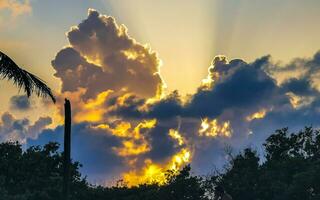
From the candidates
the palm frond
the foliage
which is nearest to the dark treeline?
the foliage

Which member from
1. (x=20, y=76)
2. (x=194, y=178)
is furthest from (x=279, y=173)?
(x=20, y=76)

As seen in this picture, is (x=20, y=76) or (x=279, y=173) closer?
(x=20, y=76)

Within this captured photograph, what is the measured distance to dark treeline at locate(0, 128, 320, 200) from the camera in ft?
191

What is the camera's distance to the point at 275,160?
6359 cm

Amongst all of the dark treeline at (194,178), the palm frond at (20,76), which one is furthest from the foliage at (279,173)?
the palm frond at (20,76)

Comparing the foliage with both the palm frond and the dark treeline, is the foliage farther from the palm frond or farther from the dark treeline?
the palm frond

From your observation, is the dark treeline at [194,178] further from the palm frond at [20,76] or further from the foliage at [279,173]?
the palm frond at [20,76]

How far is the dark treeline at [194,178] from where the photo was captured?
58.1 metres

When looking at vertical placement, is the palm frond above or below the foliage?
below

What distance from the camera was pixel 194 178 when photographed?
65.0 meters

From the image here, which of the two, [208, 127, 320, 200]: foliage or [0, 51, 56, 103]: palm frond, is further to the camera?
[208, 127, 320, 200]: foliage

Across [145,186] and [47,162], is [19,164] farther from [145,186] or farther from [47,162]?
[145,186]

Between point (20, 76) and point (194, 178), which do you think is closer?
point (20, 76)

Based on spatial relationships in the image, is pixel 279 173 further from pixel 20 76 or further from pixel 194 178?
pixel 20 76
